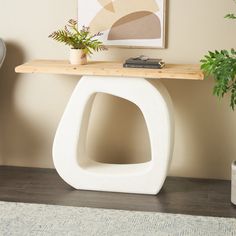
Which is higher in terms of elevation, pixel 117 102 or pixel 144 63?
pixel 144 63

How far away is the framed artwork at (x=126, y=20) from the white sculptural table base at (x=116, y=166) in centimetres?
39

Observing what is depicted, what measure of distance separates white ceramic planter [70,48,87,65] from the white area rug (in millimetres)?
885

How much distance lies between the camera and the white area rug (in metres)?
2.89

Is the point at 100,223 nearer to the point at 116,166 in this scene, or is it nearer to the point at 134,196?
the point at 134,196

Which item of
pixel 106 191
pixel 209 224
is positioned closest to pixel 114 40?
pixel 106 191

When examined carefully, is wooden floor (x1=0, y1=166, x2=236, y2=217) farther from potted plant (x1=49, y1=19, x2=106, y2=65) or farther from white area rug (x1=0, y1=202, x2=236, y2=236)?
potted plant (x1=49, y1=19, x2=106, y2=65)

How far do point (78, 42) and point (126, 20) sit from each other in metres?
0.37

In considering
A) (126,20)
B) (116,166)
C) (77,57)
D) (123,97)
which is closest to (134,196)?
(116,166)

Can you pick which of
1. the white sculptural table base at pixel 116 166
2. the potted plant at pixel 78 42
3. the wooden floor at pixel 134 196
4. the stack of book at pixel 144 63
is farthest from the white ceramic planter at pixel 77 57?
the wooden floor at pixel 134 196

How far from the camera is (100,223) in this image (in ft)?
9.82

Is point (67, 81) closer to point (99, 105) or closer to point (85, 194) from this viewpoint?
point (99, 105)

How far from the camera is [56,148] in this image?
3.49 metres

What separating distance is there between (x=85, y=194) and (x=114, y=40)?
1013 mm

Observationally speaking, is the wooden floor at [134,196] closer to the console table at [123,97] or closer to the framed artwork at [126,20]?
the console table at [123,97]
